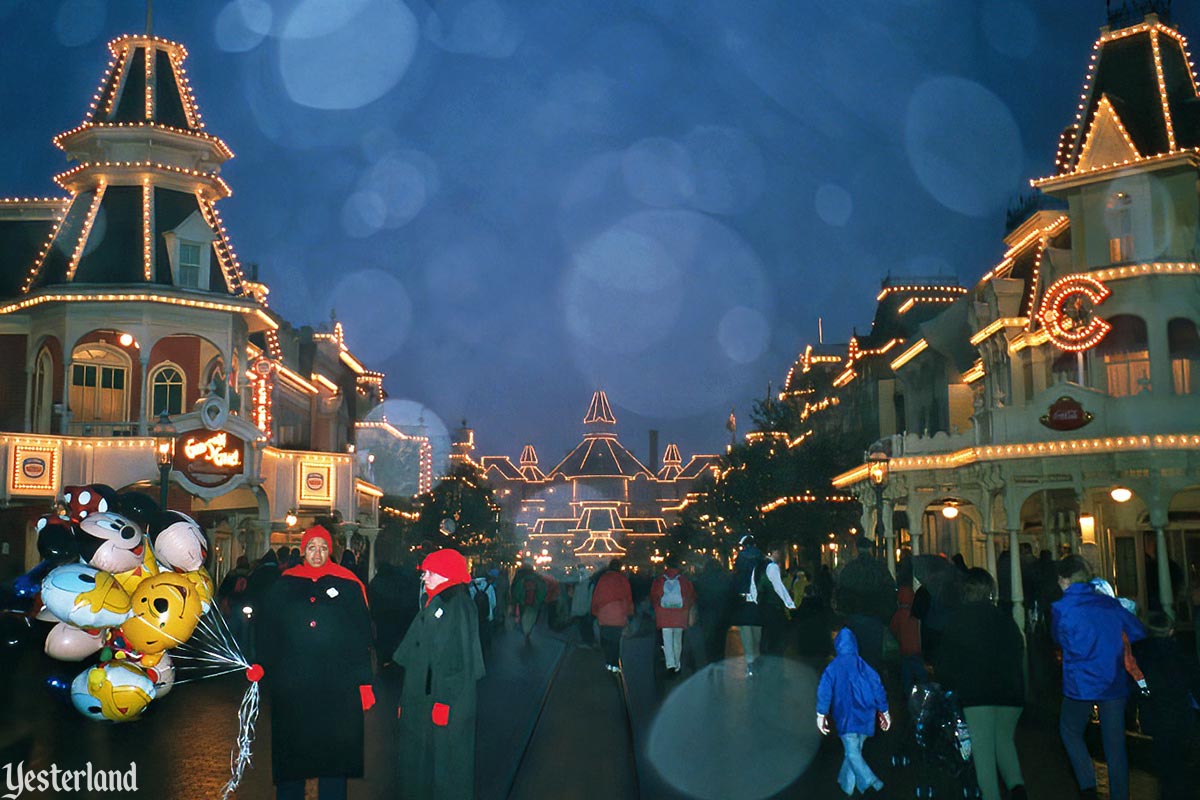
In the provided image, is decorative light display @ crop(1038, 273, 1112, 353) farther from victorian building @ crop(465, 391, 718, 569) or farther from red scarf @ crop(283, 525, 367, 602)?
victorian building @ crop(465, 391, 718, 569)

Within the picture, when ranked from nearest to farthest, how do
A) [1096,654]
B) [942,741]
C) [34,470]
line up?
[1096,654] → [942,741] → [34,470]

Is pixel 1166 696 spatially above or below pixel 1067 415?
below

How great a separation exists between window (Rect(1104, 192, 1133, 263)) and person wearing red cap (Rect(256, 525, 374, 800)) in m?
23.3

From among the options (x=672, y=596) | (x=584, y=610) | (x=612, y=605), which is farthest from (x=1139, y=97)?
(x=612, y=605)

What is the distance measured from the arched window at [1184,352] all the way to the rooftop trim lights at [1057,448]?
4.17 metres

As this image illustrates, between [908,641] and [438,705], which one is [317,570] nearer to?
[438,705]

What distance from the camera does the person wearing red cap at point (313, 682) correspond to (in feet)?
23.5

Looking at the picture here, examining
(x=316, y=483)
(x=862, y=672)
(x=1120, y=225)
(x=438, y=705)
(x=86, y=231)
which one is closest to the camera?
(x=438, y=705)

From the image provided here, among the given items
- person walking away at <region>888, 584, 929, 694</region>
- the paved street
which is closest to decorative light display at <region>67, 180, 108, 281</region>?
the paved street

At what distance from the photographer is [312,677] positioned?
7219mm

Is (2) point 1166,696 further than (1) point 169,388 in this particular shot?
No

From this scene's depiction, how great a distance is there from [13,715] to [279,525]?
70.4 feet

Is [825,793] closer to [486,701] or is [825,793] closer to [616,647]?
[486,701]

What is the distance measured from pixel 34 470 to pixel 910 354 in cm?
2942
